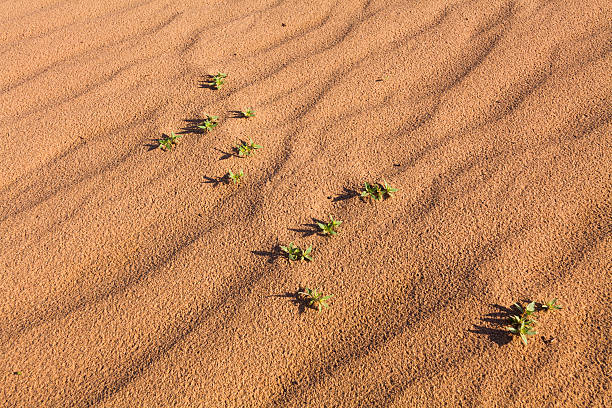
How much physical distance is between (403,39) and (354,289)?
1438 mm

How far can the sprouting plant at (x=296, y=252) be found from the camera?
5.22 ft

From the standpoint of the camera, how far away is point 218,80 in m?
2.21

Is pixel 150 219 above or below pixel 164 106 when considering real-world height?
below

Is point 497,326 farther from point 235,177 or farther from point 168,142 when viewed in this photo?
point 168,142

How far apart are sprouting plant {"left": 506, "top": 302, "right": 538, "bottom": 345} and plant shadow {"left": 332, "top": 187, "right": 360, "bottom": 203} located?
642 millimetres

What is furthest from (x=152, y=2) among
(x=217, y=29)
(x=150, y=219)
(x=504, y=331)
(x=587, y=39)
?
(x=504, y=331)

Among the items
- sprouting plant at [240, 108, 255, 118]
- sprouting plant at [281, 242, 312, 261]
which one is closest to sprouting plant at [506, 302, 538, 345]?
sprouting plant at [281, 242, 312, 261]

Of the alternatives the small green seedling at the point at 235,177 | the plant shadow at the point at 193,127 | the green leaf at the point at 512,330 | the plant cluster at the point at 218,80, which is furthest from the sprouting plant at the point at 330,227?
the plant cluster at the point at 218,80

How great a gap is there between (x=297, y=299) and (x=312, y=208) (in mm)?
362

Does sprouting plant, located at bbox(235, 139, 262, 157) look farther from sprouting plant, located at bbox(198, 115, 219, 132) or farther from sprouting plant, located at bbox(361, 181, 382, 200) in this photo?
sprouting plant, located at bbox(361, 181, 382, 200)

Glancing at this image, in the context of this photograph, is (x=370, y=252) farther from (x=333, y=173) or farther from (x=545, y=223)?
(x=545, y=223)

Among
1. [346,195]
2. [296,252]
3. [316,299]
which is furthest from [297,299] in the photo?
[346,195]

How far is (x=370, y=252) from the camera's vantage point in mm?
1608

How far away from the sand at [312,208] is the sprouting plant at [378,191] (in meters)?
0.03
